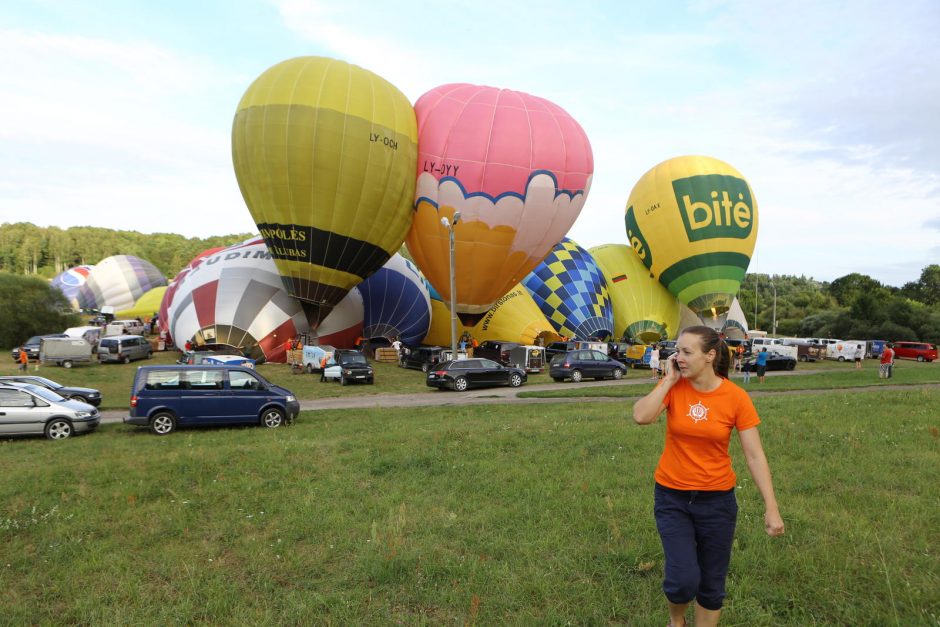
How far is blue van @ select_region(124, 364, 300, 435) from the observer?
13023 millimetres

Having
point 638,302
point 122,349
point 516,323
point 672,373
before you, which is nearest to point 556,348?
point 516,323

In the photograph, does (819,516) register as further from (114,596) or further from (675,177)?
(675,177)

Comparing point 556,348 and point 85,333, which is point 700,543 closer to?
point 556,348

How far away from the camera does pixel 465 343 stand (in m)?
31.2

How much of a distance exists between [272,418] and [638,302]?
97.1ft

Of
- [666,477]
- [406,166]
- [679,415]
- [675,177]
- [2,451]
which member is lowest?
[2,451]

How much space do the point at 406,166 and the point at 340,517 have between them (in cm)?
2098

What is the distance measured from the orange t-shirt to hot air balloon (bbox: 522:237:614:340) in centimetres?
3166

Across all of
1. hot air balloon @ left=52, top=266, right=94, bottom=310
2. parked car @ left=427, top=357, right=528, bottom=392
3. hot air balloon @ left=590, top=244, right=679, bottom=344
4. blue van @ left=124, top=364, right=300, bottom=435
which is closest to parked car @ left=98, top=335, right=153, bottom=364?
parked car @ left=427, top=357, right=528, bottom=392

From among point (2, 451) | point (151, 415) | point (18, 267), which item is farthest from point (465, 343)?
point (18, 267)

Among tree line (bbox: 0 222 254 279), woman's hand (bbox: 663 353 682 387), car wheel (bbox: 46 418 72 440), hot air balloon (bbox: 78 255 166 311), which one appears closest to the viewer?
woman's hand (bbox: 663 353 682 387)

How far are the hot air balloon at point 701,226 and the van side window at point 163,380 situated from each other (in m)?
30.0

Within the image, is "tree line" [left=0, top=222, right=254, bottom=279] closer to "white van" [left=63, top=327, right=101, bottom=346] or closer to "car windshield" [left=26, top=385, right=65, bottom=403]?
"white van" [left=63, top=327, right=101, bottom=346]

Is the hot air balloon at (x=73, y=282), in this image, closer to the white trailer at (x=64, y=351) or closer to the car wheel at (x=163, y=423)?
the white trailer at (x=64, y=351)
